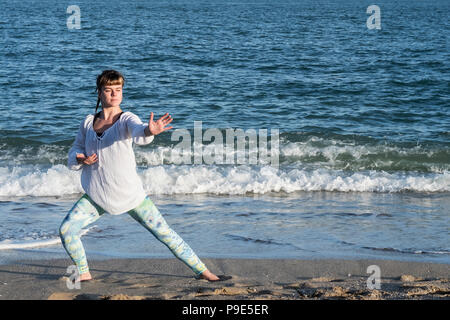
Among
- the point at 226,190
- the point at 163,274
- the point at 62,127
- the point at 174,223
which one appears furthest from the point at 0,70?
the point at 163,274

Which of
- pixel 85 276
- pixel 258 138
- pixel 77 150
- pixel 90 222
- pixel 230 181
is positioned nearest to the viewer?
pixel 77 150

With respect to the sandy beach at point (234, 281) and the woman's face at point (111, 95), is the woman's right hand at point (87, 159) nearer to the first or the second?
the woman's face at point (111, 95)

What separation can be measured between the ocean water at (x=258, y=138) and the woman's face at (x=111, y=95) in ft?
6.82

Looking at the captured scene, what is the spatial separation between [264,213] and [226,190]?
1574mm

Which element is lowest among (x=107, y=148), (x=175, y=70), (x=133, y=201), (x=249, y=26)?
(x=133, y=201)

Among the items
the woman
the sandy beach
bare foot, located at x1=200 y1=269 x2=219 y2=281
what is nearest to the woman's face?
the woman

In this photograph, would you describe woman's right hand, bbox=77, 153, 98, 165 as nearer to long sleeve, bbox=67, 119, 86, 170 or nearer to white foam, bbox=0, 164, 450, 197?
long sleeve, bbox=67, 119, 86, 170

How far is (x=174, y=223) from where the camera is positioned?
741 centimetres

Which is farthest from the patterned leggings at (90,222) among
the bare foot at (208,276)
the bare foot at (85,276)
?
the bare foot at (208,276)

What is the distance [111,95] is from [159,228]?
3.61 feet

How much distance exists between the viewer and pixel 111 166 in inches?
172

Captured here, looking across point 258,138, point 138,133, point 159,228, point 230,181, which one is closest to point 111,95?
point 138,133

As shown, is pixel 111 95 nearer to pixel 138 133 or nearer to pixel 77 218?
pixel 138 133
